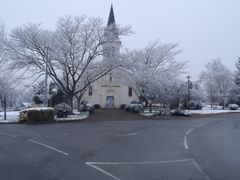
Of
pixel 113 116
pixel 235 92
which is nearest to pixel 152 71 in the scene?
pixel 113 116

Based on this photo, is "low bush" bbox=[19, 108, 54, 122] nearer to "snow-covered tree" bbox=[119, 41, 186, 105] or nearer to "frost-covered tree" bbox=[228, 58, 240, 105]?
"snow-covered tree" bbox=[119, 41, 186, 105]

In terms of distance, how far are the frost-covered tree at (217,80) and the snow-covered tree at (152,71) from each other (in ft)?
78.7

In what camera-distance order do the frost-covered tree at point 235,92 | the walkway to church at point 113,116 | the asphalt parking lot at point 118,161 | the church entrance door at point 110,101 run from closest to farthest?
1. the asphalt parking lot at point 118,161
2. the walkway to church at point 113,116
3. the church entrance door at point 110,101
4. the frost-covered tree at point 235,92

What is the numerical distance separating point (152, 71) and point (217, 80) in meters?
30.7

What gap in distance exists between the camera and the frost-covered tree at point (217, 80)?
7175cm

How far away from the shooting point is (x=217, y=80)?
72.2 metres

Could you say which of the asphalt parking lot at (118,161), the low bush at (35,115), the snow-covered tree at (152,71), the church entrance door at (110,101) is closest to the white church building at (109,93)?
the church entrance door at (110,101)

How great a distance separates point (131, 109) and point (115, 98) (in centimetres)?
1331

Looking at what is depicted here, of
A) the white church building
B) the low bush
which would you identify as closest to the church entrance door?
the white church building

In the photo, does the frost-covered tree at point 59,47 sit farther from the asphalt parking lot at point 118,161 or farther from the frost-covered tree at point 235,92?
the frost-covered tree at point 235,92

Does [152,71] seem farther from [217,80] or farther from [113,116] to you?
[217,80]

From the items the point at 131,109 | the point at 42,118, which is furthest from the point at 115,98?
the point at 42,118

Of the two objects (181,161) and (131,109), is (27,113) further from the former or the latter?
(131,109)

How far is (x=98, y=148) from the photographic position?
12539 millimetres
